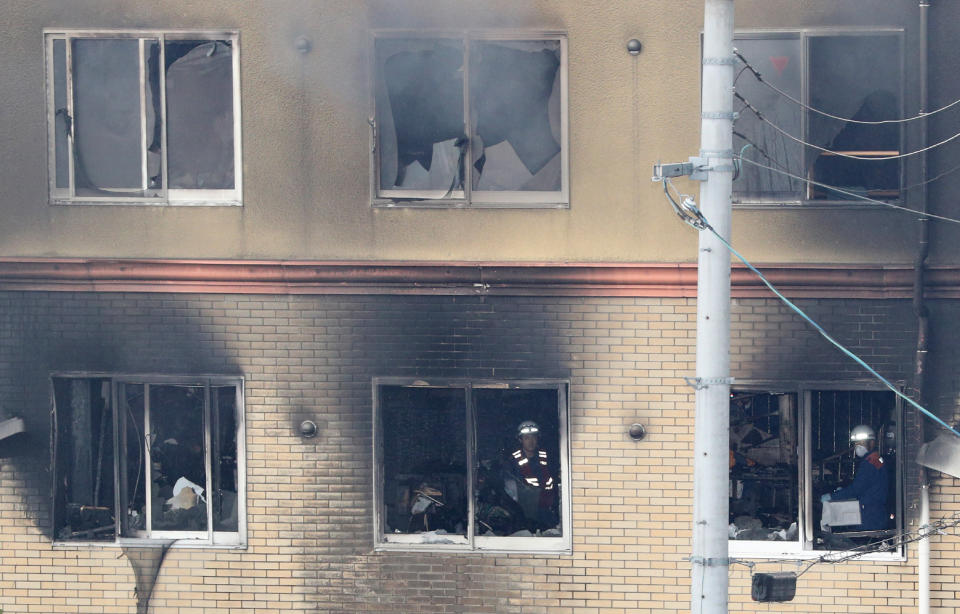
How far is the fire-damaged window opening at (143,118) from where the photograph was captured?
9516 mm

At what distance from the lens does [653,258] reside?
925cm

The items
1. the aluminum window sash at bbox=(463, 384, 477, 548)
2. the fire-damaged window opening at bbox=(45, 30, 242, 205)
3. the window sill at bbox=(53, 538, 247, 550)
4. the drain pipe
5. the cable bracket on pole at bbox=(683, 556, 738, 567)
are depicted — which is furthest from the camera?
the window sill at bbox=(53, 538, 247, 550)

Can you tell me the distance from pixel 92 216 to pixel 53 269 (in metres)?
Answer: 0.57

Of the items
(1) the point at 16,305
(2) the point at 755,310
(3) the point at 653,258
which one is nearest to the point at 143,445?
(1) the point at 16,305

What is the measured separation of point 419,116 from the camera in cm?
952

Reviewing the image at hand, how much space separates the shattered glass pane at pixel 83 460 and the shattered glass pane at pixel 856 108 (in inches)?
259

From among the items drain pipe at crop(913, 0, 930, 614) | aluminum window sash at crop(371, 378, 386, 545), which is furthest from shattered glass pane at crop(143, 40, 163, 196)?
drain pipe at crop(913, 0, 930, 614)

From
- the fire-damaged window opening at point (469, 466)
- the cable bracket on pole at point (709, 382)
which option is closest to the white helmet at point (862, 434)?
the fire-damaged window opening at point (469, 466)

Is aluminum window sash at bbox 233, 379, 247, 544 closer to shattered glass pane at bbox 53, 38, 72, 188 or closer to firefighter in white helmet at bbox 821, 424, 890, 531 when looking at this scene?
shattered glass pane at bbox 53, 38, 72, 188

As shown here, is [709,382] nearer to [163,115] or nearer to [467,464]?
[467,464]

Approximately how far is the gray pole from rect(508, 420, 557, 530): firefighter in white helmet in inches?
119

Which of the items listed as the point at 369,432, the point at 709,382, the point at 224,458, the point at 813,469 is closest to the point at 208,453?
the point at 224,458

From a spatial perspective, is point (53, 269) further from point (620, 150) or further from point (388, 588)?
point (620, 150)

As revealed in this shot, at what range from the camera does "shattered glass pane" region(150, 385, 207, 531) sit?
9.69 metres
